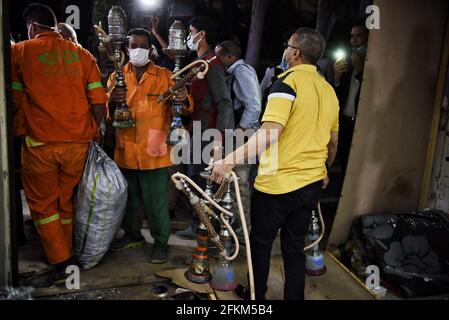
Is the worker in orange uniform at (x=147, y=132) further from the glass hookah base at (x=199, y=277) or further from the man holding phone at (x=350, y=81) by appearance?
the man holding phone at (x=350, y=81)

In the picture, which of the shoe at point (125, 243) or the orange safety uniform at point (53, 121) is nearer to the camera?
the orange safety uniform at point (53, 121)

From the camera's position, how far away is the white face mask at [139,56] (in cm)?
300

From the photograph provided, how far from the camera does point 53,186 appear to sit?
287 centimetres

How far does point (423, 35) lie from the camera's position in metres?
3.36

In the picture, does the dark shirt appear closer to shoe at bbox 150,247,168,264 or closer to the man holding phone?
shoe at bbox 150,247,168,264

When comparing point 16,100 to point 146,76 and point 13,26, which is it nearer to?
point 146,76

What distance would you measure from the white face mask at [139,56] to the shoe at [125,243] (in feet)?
4.80

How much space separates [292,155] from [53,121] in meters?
1.61

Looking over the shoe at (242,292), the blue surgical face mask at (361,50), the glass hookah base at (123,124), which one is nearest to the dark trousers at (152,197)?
the glass hookah base at (123,124)

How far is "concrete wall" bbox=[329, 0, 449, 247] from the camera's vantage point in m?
3.27

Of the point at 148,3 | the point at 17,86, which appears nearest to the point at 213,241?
the point at 17,86

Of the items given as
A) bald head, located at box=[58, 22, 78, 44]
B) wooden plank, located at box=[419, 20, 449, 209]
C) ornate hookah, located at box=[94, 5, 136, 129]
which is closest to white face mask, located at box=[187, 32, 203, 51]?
ornate hookah, located at box=[94, 5, 136, 129]
